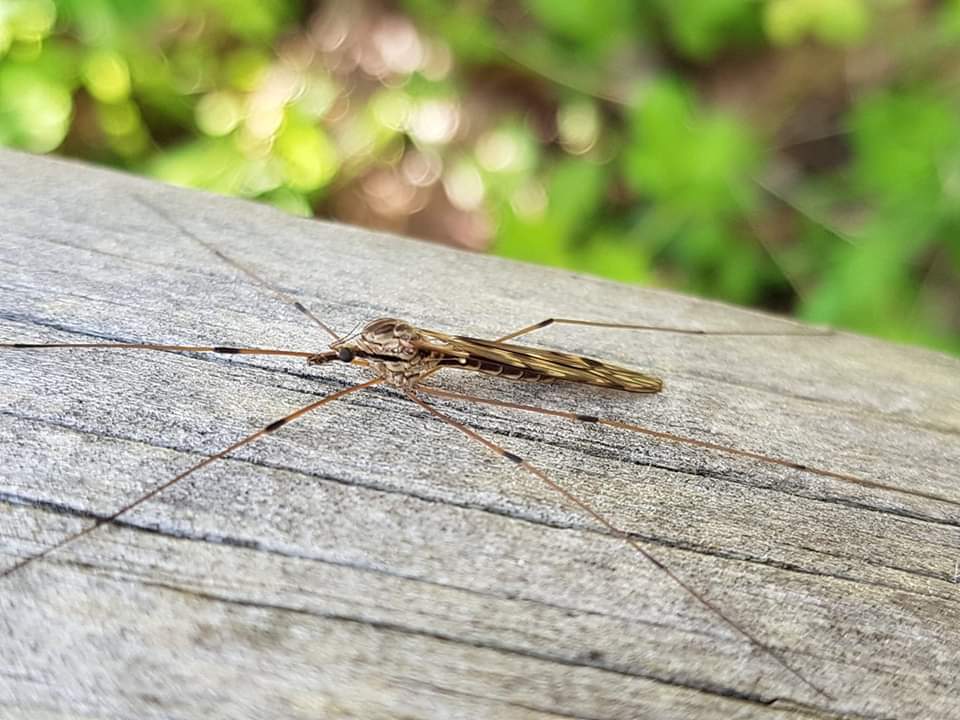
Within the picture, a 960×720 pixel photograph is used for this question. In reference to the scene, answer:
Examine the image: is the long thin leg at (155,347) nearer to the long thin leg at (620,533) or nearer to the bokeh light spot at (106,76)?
the long thin leg at (620,533)

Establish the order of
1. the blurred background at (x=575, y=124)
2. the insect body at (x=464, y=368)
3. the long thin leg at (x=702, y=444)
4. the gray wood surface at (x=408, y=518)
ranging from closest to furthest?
the gray wood surface at (x=408, y=518) < the insect body at (x=464, y=368) < the long thin leg at (x=702, y=444) < the blurred background at (x=575, y=124)

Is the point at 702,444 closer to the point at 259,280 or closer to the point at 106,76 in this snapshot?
the point at 259,280

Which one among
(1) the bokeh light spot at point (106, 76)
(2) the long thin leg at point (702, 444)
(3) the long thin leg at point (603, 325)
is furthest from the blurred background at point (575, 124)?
(2) the long thin leg at point (702, 444)

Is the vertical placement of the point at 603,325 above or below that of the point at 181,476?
above

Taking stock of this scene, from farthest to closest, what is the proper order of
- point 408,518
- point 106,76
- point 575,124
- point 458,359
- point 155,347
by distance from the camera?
point 575,124 → point 106,76 → point 458,359 → point 155,347 → point 408,518

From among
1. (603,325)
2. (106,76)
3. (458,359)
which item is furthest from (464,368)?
(106,76)

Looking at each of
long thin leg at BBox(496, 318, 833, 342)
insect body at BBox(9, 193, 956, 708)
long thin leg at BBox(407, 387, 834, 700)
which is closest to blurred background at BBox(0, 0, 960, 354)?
long thin leg at BBox(496, 318, 833, 342)
